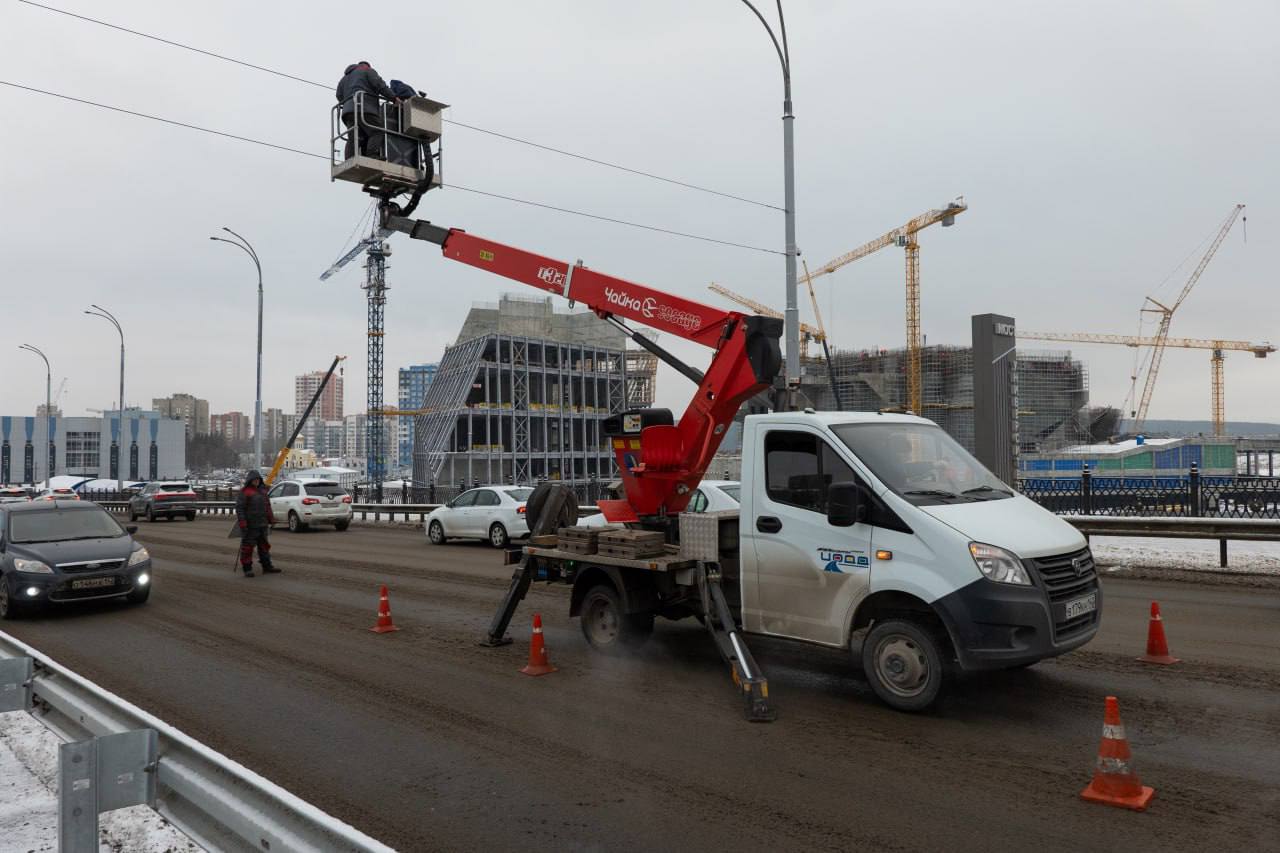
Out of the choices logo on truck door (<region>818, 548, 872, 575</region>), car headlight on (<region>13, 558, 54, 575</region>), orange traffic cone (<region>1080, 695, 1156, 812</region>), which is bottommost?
orange traffic cone (<region>1080, 695, 1156, 812</region>)

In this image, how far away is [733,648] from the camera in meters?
6.73

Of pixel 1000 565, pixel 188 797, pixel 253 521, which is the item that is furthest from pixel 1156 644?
pixel 253 521

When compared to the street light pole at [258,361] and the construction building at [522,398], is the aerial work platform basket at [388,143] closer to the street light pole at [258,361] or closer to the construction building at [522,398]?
the street light pole at [258,361]

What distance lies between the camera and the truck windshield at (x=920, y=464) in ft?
21.2

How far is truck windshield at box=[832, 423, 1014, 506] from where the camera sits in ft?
21.2

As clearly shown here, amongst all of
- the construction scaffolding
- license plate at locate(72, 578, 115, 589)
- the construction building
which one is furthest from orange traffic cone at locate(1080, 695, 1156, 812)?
the construction scaffolding

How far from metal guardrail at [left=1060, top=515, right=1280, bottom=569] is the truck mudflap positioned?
358 inches

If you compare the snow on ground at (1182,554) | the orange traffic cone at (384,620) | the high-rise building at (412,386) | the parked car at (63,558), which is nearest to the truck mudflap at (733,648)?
the orange traffic cone at (384,620)

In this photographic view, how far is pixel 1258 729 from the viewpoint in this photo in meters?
5.79

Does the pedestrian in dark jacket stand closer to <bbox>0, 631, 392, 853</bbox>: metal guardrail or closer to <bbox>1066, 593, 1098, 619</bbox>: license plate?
<bbox>0, 631, 392, 853</bbox>: metal guardrail

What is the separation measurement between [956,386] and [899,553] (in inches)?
3858

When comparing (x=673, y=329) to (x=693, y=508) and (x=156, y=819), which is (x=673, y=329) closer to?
(x=693, y=508)

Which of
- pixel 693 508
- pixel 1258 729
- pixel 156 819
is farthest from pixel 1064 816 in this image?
pixel 156 819

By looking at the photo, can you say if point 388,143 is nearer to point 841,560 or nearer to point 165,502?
point 841,560
